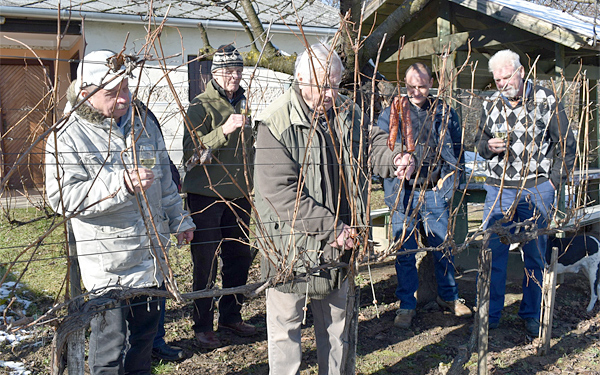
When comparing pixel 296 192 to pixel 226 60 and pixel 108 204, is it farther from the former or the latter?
pixel 226 60

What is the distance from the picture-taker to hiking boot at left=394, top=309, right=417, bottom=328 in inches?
153

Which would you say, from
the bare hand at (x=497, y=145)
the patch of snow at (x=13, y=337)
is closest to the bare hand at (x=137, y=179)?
the patch of snow at (x=13, y=337)

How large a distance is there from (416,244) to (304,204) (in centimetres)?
184

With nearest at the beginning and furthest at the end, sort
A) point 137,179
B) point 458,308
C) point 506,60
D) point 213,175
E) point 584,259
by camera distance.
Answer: point 137,179 → point 213,175 → point 506,60 → point 458,308 → point 584,259

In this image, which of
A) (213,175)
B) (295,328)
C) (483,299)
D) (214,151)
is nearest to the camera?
(295,328)

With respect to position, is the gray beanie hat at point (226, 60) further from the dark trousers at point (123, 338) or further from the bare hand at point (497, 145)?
the bare hand at point (497, 145)

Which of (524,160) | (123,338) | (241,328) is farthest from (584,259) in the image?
(123,338)

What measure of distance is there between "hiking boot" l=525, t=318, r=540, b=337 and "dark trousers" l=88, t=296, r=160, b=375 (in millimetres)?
2671

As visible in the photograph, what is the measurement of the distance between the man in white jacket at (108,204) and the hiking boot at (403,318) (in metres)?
2.05

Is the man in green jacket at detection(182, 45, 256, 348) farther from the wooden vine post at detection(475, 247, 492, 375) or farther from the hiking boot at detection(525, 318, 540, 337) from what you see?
the hiking boot at detection(525, 318, 540, 337)

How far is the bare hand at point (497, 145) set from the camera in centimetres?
363

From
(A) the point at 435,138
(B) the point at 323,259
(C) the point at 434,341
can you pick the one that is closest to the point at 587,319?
(C) the point at 434,341

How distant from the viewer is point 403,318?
12.8 feet

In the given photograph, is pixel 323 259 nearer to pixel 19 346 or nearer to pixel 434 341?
pixel 434 341
